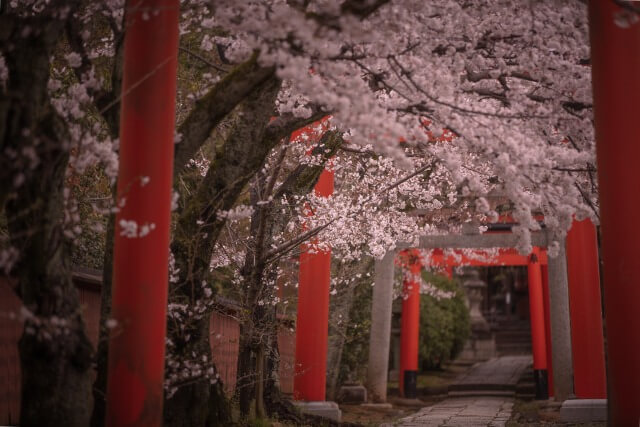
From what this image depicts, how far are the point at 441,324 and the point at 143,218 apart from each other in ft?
59.4

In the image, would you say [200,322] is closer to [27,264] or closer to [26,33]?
[27,264]

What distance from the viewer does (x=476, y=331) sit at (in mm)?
27828

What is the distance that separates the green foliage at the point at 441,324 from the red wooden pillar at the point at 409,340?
10.6ft

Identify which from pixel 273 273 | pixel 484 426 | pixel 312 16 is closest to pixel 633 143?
pixel 312 16

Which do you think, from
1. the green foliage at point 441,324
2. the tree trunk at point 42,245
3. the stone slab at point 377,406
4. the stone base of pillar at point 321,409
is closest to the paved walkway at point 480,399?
the stone slab at point 377,406

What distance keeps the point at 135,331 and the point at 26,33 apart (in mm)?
2172

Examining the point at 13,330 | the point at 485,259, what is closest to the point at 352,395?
the point at 485,259

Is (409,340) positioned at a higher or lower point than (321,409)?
higher

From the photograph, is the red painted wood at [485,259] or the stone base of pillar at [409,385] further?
the red painted wood at [485,259]

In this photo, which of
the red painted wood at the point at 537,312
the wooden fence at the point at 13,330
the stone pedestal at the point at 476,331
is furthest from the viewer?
the stone pedestal at the point at 476,331

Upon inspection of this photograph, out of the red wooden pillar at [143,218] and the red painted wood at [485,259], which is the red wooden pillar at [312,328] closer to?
the red wooden pillar at [143,218]

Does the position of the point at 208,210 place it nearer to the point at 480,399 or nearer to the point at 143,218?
the point at 143,218

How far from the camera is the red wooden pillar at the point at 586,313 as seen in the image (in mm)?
10625

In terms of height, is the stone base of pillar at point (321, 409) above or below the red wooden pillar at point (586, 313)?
below
